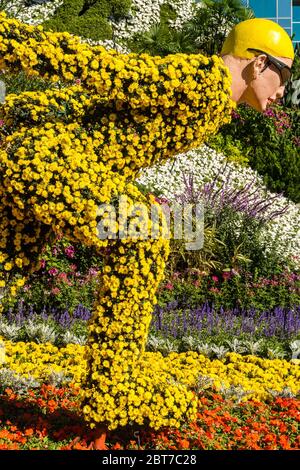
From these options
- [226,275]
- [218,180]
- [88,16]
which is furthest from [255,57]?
[88,16]

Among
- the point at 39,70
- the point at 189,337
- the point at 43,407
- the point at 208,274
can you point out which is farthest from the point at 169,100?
the point at 208,274

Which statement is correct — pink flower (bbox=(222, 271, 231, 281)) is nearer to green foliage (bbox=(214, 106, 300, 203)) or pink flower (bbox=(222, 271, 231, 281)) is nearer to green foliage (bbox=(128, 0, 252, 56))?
green foliage (bbox=(214, 106, 300, 203))

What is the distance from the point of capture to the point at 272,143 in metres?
12.7

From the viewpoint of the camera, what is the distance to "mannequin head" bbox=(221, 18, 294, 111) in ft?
12.5

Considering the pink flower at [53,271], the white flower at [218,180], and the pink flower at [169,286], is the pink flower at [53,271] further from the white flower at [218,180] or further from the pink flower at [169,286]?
the white flower at [218,180]

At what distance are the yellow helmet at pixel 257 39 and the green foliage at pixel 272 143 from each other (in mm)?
7946

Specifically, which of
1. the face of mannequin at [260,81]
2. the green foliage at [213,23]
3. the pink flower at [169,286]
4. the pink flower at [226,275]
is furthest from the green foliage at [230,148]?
the face of mannequin at [260,81]

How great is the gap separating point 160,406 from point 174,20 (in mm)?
14886

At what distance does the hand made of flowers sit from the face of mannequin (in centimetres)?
27

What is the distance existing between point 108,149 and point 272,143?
9606 millimetres

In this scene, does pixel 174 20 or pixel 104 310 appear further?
pixel 174 20

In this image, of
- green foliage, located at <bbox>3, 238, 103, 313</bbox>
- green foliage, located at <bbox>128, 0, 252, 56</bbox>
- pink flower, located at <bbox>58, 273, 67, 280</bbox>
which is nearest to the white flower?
green foliage, located at <bbox>3, 238, 103, 313</bbox>

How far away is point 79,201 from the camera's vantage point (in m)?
3.29

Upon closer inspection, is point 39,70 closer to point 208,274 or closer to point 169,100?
point 169,100
